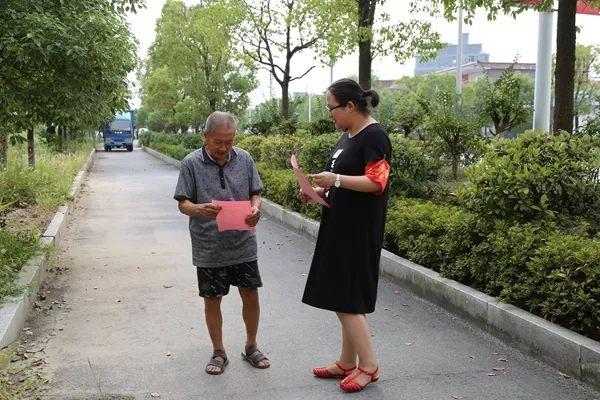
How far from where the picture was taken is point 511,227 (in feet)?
16.7

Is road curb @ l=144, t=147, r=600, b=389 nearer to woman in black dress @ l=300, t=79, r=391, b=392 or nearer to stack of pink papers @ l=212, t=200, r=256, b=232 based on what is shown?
woman in black dress @ l=300, t=79, r=391, b=392

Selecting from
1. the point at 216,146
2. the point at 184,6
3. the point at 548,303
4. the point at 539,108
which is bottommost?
the point at 548,303

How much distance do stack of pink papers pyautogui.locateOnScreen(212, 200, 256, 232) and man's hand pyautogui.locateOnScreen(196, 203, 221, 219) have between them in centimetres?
2

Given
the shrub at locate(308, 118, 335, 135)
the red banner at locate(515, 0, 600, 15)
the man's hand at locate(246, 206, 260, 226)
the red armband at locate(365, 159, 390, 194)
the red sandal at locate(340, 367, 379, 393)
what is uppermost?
the red banner at locate(515, 0, 600, 15)

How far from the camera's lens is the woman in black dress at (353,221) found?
3439mm

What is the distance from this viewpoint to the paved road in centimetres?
380

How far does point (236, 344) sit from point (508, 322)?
1986 millimetres

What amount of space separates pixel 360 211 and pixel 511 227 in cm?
208

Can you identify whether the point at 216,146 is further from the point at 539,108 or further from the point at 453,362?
the point at 539,108

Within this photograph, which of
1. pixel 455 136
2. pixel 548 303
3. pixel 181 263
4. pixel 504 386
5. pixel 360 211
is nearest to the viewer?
pixel 360 211

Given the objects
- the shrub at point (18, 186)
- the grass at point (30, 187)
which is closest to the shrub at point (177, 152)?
the grass at point (30, 187)

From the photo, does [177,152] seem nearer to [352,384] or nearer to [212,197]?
[212,197]

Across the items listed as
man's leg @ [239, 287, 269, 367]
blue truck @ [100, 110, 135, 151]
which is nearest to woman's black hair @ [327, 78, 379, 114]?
man's leg @ [239, 287, 269, 367]

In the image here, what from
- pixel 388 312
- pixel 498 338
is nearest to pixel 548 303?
pixel 498 338
